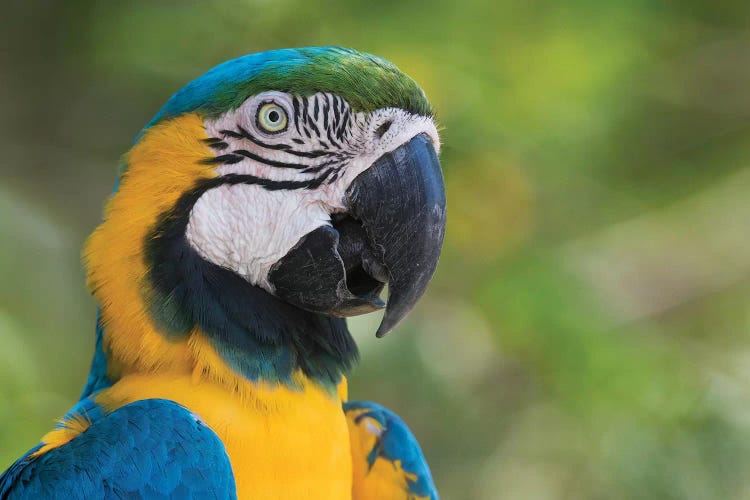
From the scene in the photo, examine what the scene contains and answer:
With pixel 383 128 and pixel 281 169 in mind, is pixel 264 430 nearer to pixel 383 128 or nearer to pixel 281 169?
pixel 281 169

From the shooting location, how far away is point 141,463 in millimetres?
1391

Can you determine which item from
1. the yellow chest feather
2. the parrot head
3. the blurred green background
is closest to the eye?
the parrot head

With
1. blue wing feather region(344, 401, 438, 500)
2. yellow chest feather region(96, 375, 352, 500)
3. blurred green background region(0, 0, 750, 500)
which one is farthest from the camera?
blurred green background region(0, 0, 750, 500)

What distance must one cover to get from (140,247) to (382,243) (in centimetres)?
46

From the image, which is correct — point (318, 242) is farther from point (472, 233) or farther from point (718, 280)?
point (718, 280)

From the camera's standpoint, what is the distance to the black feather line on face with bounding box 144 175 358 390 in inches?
61.3

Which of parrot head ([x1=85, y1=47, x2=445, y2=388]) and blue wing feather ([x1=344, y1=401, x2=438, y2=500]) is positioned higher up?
parrot head ([x1=85, y1=47, x2=445, y2=388])

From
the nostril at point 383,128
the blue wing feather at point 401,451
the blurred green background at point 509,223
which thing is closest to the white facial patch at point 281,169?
the nostril at point 383,128

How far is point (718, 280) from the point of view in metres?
3.98

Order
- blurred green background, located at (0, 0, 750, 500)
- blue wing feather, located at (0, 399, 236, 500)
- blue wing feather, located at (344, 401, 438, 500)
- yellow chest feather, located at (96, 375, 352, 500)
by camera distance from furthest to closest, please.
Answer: blurred green background, located at (0, 0, 750, 500) → blue wing feather, located at (344, 401, 438, 500) → yellow chest feather, located at (96, 375, 352, 500) → blue wing feather, located at (0, 399, 236, 500)

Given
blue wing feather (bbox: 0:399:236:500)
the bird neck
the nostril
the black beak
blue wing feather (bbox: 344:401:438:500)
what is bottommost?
blue wing feather (bbox: 344:401:438:500)

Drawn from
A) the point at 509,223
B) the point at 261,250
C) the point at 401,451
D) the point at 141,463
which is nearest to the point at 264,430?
the point at 141,463

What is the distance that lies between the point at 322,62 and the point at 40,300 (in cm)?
185

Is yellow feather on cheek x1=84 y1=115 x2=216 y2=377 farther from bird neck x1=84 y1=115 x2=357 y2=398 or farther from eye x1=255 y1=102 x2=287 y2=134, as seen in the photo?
eye x1=255 y1=102 x2=287 y2=134
